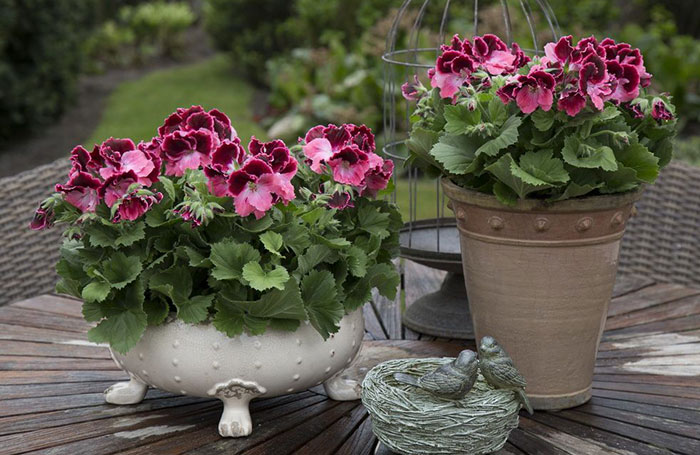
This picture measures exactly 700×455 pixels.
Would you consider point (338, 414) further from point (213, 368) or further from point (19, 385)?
point (19, 385)

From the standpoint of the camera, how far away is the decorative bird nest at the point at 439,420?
1212 millimetres

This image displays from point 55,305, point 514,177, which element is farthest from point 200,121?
point 55,305

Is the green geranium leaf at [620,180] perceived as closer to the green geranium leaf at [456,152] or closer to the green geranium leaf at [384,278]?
the green geranium leaf at [456,152]

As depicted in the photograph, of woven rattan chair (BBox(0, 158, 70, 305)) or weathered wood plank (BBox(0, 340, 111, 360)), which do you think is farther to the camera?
woven rattan chair (BBox(0, 158, 70, 305))

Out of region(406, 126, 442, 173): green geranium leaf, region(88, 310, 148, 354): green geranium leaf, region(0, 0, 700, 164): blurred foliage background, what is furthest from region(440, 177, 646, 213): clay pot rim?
region(0, 0, 700, 164): blurred foliage background

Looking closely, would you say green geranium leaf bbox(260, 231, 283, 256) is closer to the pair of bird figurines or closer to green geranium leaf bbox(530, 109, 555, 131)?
the pair of bird figurines

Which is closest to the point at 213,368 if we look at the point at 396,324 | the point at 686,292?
the point at 396,324

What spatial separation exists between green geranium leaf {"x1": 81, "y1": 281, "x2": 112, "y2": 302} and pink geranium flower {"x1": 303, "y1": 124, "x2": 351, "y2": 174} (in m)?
0.36

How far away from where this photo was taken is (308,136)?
1.45 meters

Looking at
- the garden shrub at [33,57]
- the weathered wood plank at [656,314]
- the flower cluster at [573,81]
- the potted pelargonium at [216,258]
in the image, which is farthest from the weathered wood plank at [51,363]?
the garden shrub at [33,57]

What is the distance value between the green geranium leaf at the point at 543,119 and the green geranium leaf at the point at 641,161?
0.13 meters

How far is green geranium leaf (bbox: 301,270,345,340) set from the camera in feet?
4.32

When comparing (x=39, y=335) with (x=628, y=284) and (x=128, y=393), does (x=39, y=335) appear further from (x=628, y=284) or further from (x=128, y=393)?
(x=628, y=284)

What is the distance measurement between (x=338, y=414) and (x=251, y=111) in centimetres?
650
